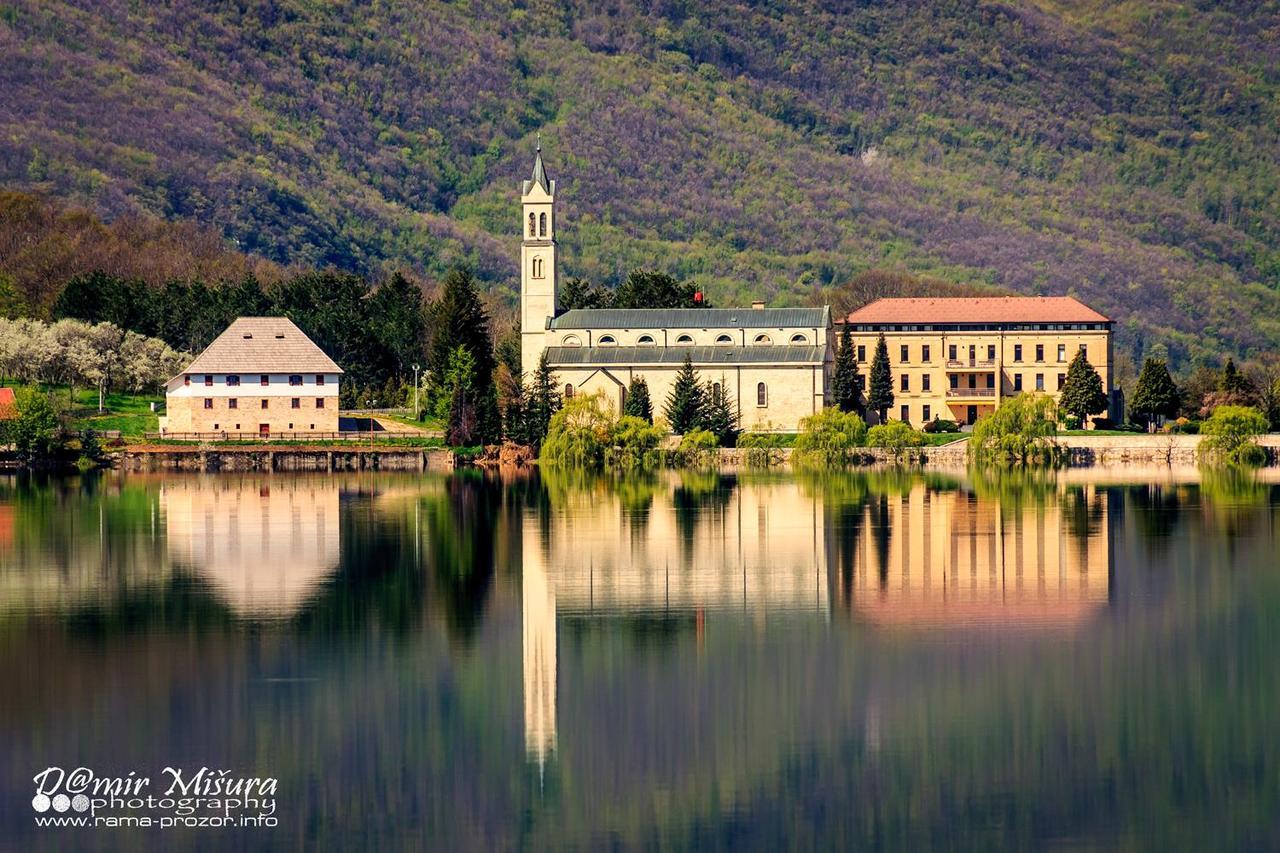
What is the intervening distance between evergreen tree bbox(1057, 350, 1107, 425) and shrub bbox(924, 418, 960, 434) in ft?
15.7

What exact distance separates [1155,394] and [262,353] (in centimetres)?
3777

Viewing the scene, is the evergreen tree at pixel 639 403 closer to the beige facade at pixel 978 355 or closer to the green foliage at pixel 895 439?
the green foliage at pixel 895 439

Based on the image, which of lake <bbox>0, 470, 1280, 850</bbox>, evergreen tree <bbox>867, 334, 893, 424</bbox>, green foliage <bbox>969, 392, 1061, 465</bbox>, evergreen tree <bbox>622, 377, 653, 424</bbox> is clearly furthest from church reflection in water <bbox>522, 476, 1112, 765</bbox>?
evergreen tree <bbox>867, 334, 893, 424</bbox>

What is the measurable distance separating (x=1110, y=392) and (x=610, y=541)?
59075mm

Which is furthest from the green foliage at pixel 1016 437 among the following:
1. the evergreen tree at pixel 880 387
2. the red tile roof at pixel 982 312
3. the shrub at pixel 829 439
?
the red tile roof at pixel 982 312

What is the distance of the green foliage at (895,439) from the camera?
8044 centimetres

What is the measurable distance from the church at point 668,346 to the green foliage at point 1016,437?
11943mm

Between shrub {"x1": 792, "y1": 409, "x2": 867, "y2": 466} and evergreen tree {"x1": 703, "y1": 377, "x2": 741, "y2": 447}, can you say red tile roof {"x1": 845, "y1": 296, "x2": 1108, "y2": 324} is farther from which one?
shrub {"x1": 792, "y1": 409, "x2": 867, "y2": 466}

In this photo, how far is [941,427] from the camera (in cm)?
9069

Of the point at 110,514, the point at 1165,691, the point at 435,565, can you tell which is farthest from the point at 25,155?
the point at 1165,691

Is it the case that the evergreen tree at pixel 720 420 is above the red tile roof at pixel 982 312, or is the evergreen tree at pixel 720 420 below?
below

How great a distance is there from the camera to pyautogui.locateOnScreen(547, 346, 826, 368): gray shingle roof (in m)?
90.8

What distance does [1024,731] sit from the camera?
21.9 metres

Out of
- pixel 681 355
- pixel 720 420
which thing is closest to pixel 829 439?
pixel 720 420
